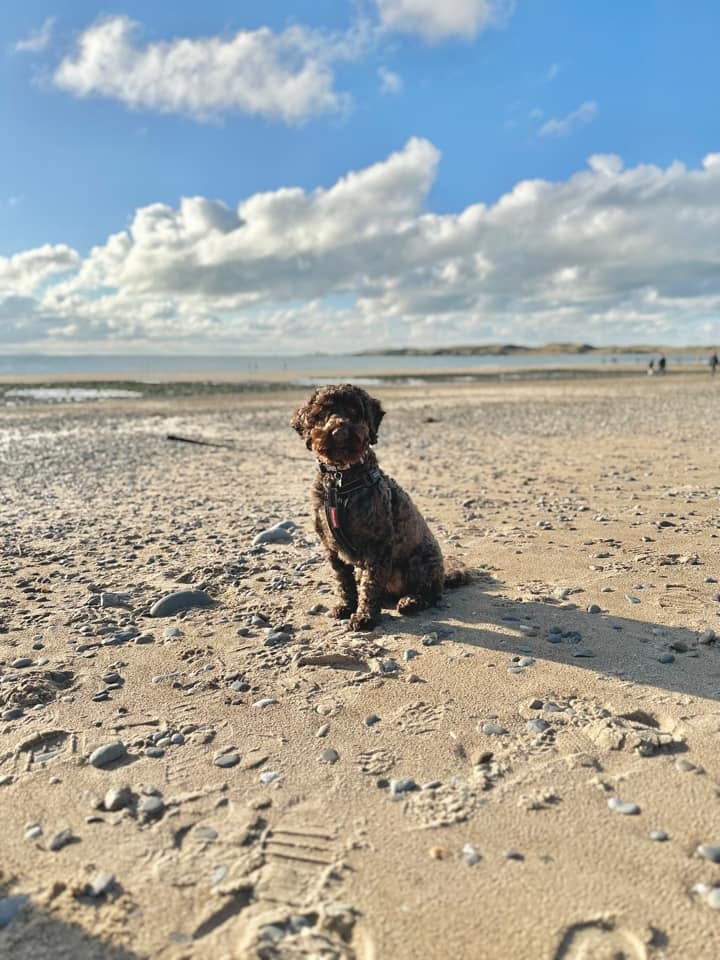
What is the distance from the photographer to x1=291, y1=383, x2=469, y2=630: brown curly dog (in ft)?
17.4

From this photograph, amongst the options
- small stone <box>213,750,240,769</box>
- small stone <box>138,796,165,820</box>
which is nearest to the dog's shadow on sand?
small stone <box>213,750,240,769</box>

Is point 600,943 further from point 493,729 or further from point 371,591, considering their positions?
point 371,591

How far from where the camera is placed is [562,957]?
2426 millimetres

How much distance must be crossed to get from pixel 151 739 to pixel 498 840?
2.28m

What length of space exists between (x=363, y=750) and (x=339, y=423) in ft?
8.32

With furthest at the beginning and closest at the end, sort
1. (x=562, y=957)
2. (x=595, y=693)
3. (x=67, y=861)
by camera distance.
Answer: (x=595, y=693)
(x=67, y=861)
(x=562, y=957)

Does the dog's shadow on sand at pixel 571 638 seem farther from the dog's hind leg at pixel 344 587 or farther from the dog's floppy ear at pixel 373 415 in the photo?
the dog's floppy ear at pixel 373 415

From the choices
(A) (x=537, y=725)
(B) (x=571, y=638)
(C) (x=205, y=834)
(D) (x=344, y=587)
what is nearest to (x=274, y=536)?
(D) (x=344, y=587)

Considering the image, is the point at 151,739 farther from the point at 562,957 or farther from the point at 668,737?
the point at 668,737

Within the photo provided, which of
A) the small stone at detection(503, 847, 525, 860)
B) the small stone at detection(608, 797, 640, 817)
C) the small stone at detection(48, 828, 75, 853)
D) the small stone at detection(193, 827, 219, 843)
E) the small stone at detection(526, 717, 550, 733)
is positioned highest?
the small stone at detection(526, 717, 550, 733)

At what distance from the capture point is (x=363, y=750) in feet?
12.5

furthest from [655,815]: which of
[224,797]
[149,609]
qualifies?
[149,609]

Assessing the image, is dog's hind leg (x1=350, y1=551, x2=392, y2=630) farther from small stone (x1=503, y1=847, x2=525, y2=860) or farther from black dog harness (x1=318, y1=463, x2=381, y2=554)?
small stone (x1=503, y1=847, x2=525, y2=860)

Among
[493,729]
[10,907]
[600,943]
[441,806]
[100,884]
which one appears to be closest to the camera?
[600,943]
